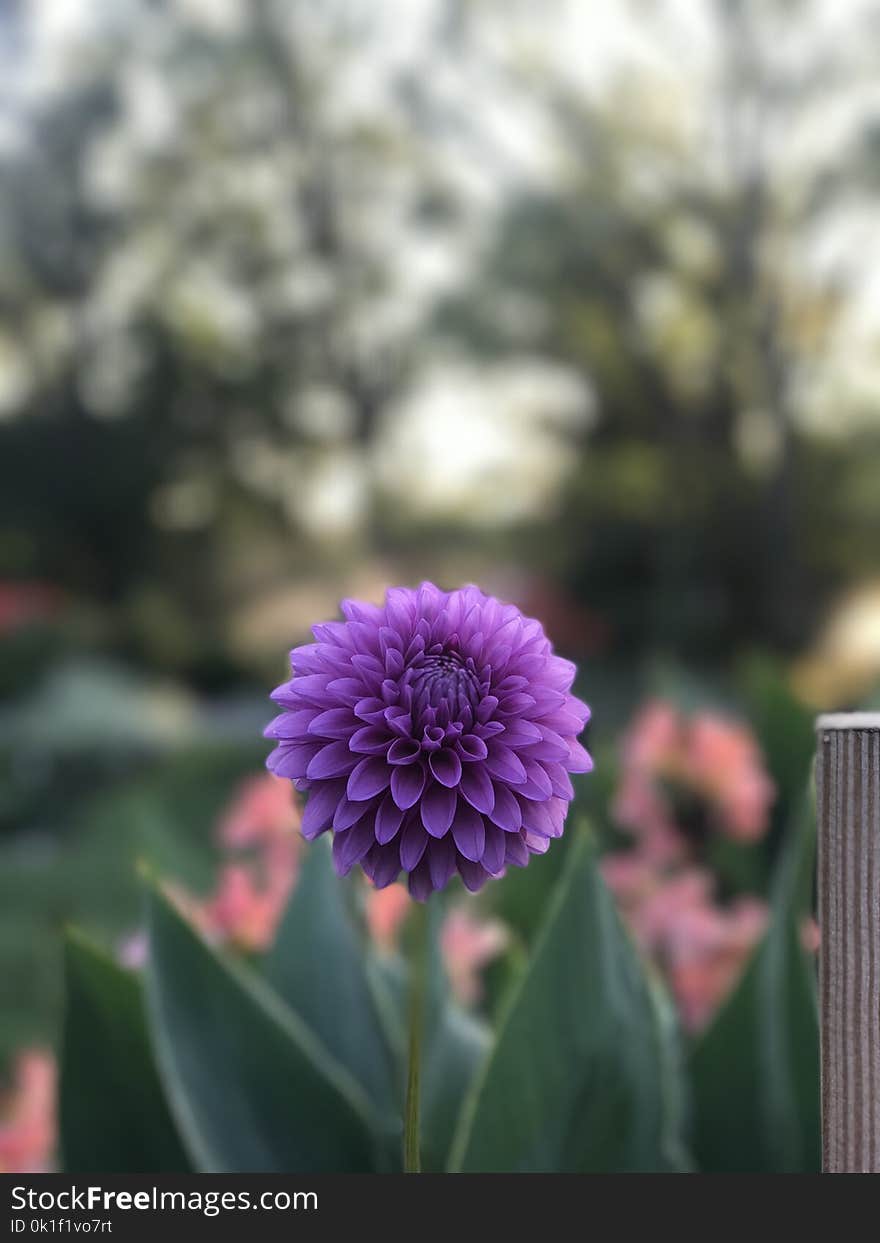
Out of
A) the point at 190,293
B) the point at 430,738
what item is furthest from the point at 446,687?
the point at 190,293

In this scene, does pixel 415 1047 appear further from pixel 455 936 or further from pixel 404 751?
pixel 455 936

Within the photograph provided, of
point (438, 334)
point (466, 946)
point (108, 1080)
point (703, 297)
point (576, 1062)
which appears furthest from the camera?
point (703, 297)

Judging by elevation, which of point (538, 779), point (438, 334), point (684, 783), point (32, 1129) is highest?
point (438, 334)

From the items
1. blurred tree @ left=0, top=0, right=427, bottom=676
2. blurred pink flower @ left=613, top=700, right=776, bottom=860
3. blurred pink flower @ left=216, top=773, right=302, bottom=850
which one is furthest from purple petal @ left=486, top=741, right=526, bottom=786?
blurred tree @ left=0, top=0, right=427, bottom=676

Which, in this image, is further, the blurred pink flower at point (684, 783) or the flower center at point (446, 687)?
the blurred pink flower at point (684, 783)

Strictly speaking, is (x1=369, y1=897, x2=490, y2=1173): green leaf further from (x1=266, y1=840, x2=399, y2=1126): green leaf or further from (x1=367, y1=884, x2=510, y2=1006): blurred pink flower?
(x1=367, y1=884, x2=510, y2=1006): blurred pink flower

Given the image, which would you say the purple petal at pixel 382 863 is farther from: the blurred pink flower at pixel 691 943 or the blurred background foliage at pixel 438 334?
the blurred background foliage at pixel 438 334

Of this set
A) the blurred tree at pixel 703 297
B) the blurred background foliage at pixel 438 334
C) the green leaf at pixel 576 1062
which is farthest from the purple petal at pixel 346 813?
the blurred tree at pixel 703 297

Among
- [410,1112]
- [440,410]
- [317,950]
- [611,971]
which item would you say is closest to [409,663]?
[410,1112]
